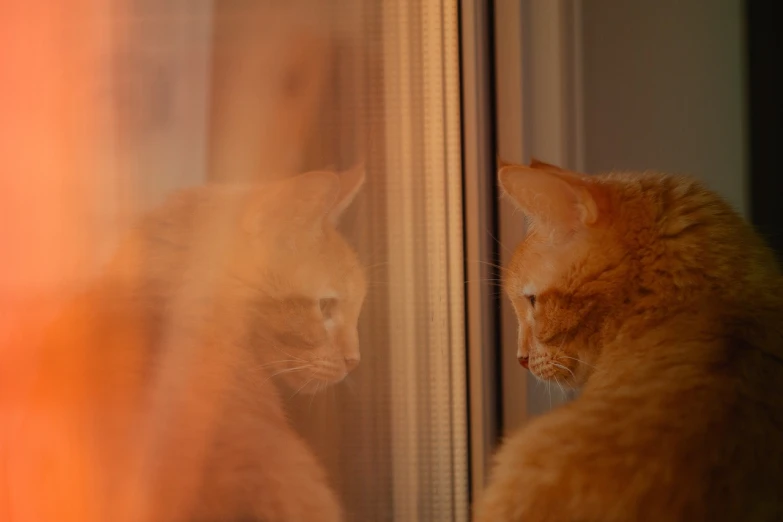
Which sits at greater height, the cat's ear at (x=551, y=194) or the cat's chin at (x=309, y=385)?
the cat's ear at (x=551, y=194)

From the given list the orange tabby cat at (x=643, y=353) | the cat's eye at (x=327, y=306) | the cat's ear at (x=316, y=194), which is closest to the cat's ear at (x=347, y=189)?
the cat's ear at (x=316, y=194)

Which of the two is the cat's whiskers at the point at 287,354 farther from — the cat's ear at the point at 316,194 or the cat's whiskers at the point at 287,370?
the cat's ear at the point at 316,194

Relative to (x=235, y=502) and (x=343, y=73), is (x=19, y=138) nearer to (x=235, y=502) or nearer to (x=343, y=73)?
(x=343, y=73)

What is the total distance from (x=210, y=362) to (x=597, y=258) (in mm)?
528

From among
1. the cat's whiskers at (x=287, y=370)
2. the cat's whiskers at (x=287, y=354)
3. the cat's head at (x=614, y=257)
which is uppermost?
the cat's head at (x=614, y=257)

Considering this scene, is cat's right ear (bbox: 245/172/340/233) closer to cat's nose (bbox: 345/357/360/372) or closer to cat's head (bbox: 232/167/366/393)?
cat's head (bbox: 232/167/366/393)

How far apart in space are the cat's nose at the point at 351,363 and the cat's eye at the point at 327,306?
7 centimetres

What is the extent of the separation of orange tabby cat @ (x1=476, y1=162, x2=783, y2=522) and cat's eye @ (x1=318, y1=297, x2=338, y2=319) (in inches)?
9.7

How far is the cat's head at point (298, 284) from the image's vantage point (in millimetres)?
880

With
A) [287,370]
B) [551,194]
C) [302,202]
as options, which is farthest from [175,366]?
[551,194]

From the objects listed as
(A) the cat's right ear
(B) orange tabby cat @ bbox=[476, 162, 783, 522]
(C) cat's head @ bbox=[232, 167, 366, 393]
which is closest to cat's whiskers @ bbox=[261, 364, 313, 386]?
(C) cat's head @ bbox=[232, 167, 366, 393]

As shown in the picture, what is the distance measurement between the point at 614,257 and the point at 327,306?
1.25 feet

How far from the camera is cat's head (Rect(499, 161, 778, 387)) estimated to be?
72 cm

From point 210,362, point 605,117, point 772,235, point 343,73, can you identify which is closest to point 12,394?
point 210,362
